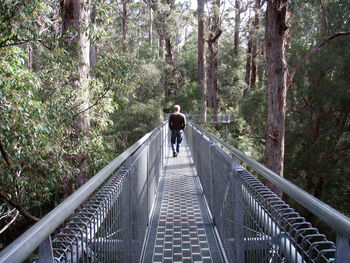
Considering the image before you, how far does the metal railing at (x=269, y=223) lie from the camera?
1.31m

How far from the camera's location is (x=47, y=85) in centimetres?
741

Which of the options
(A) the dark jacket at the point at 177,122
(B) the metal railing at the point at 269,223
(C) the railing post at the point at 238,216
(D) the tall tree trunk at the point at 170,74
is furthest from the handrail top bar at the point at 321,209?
(D) the tall tree trunk at the point at 170,74

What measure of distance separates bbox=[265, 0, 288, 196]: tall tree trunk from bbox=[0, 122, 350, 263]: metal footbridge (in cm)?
501

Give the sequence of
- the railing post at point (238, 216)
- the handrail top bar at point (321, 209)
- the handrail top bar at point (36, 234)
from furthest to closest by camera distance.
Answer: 1. the railing post at point (238, 216)
2. the handrail top bar at point (321, 209)
3. the handrail top bar at point (36, 234)

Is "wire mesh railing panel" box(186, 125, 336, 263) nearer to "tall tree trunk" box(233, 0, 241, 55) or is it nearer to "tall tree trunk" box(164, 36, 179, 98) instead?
"tall tree trunk" box(233, 0, 241, 55)

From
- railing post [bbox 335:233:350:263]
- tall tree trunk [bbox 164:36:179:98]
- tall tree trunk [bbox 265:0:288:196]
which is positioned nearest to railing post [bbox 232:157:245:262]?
railing post [bbox 335:233:350:263]

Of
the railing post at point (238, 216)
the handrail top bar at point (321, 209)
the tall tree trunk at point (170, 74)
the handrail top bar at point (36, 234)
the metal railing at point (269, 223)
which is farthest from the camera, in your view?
the tall tree trunk at point (170, 74)

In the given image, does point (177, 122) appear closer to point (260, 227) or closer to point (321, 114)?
point (321, 114)

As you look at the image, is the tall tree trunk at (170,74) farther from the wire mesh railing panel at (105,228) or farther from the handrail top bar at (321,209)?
the handrail top bar at (321,209)

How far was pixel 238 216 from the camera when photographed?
9.64 feet

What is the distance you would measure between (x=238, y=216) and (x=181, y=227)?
2.20 m

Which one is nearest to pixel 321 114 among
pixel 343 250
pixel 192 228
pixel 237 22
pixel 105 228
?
pixel 192 228

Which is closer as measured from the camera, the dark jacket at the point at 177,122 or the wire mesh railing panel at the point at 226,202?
the wire mesh railing panel at the point at 226,202

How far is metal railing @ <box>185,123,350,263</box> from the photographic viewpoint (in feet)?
4.30
